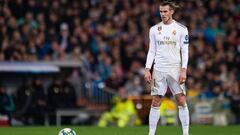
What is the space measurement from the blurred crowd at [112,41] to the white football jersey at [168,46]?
34.5ft

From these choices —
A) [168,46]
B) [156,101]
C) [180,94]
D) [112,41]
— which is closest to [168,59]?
[168,46]

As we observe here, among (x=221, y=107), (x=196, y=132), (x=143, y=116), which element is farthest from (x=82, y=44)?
(x=196, y=132)

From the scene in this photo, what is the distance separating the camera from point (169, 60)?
14461mm

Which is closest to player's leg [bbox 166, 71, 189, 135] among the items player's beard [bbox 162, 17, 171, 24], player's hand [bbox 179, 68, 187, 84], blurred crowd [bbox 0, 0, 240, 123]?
player's hand [bbox 179, 68, 187, 84]

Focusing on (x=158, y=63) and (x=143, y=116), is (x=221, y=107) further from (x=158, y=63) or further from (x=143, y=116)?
(x=158, y=63)

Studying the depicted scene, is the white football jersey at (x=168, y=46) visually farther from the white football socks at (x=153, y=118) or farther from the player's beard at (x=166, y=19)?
the white football socks at (x=153, y=118)

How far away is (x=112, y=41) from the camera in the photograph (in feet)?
87.4

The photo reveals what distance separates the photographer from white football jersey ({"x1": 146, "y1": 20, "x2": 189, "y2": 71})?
1445 centimetres

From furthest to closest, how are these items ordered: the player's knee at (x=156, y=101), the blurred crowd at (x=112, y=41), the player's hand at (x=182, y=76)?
the blurred crowd at (x=112, y=41) → the player's knee at (x=156, y=101) → the player's hand at (x=182, y=76)

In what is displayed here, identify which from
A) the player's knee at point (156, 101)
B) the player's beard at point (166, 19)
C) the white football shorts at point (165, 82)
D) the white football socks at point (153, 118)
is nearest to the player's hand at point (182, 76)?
the white football shorts at point (165, 82)

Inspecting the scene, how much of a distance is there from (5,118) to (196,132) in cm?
685

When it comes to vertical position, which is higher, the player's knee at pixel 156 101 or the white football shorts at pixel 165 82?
the white football shorts at pixel 165 82

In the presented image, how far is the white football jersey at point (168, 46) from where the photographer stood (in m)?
14.5

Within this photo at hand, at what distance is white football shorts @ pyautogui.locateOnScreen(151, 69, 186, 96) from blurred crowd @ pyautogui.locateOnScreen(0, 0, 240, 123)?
1047cm
